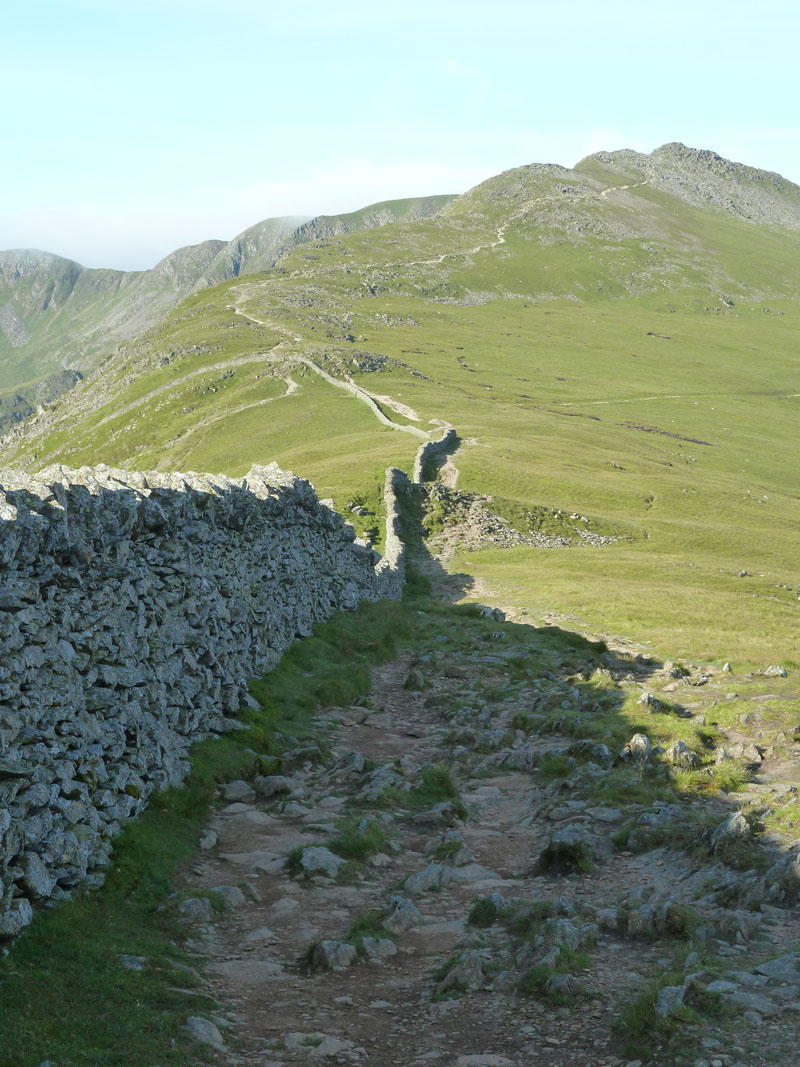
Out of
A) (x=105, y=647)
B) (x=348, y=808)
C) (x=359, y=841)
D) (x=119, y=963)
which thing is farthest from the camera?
(x=348, y=808)

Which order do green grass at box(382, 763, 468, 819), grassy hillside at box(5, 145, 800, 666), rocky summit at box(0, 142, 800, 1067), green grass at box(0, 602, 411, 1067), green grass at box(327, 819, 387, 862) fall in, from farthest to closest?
grassy hillside at box(5, 145, 800, 666) → green grass at box(382, 763, 468, 819) → green grass at box(327, 819, 387, 862) → rocky summit at box(0, 142, 800, 1067) → green grass at box(0, 602, 411, 1067)

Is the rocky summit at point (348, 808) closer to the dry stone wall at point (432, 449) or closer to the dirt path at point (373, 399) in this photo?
the dry stone wall at point (432, 449)

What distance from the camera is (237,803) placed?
1773cm

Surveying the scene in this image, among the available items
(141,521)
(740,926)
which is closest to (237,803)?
(141,521)

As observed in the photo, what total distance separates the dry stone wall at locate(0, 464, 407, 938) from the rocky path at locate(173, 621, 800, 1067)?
6.44 ft

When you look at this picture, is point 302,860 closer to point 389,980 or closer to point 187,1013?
point 389,980

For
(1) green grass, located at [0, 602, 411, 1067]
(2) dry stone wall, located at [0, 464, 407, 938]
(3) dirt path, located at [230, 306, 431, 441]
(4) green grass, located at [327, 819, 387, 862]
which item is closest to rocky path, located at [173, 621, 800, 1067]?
(4) green grass, located at [327, 819, 387, 862]

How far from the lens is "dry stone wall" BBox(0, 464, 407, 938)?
11.8m

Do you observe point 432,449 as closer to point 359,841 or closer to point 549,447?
point 549,447

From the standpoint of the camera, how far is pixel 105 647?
49.1 feet

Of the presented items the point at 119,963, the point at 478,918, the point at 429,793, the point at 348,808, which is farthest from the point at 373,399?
the point at 119,963

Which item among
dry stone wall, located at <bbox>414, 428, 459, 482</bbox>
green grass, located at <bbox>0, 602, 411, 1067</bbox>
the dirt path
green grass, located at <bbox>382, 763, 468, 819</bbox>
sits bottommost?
green grass, located at <bbox>382, 763, 468, 819</bbox>

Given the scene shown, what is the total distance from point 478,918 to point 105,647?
733 centimetres

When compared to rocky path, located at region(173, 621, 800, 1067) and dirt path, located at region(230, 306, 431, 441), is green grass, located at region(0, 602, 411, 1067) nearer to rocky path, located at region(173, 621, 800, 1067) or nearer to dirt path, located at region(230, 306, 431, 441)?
rocky path, located at region(173, 621, 800, 1067)
